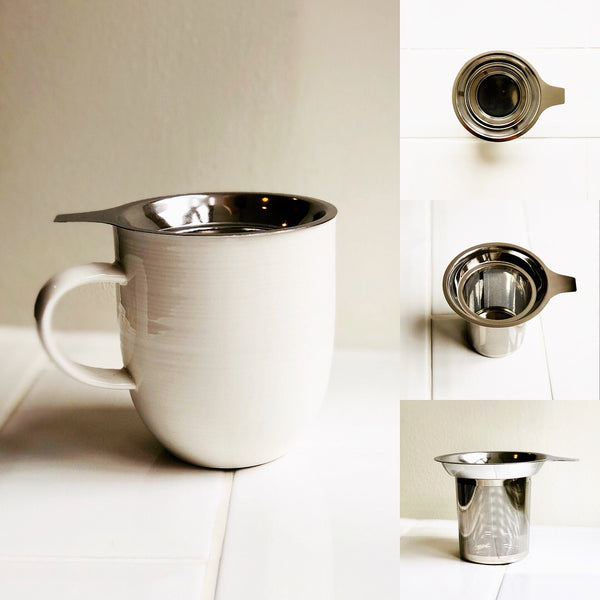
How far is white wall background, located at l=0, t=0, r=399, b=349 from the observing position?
21.0 inches

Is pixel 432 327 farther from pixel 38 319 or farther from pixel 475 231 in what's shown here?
pixel 38 319

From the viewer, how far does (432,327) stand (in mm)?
604

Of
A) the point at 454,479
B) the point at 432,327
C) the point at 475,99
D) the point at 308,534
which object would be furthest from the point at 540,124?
the point at 308,534

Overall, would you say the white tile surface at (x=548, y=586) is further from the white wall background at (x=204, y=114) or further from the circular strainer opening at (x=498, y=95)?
the circular strainer opening at (x=498, y=95)

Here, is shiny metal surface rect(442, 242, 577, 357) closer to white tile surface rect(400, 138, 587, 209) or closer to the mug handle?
white tile surface rect(400, 138, 587, 209)

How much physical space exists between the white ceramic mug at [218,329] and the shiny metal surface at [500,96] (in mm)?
244

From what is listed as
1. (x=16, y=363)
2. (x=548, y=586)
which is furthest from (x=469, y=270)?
(x=16, y=363)

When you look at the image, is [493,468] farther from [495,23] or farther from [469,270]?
[495,23]

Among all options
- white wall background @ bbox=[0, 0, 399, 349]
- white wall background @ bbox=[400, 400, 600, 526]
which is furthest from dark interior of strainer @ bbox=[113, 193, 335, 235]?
white wall background @ bbox=[400, 400, 600, 526]

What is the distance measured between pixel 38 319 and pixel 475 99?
37 cm

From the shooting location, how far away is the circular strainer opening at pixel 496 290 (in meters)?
0.58

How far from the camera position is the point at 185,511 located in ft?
1.23

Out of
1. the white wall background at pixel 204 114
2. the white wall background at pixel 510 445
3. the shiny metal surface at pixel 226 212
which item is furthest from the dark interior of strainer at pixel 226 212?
the white wall background at pixel 510 445

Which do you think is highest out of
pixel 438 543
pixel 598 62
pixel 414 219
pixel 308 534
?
pixel 598 62
